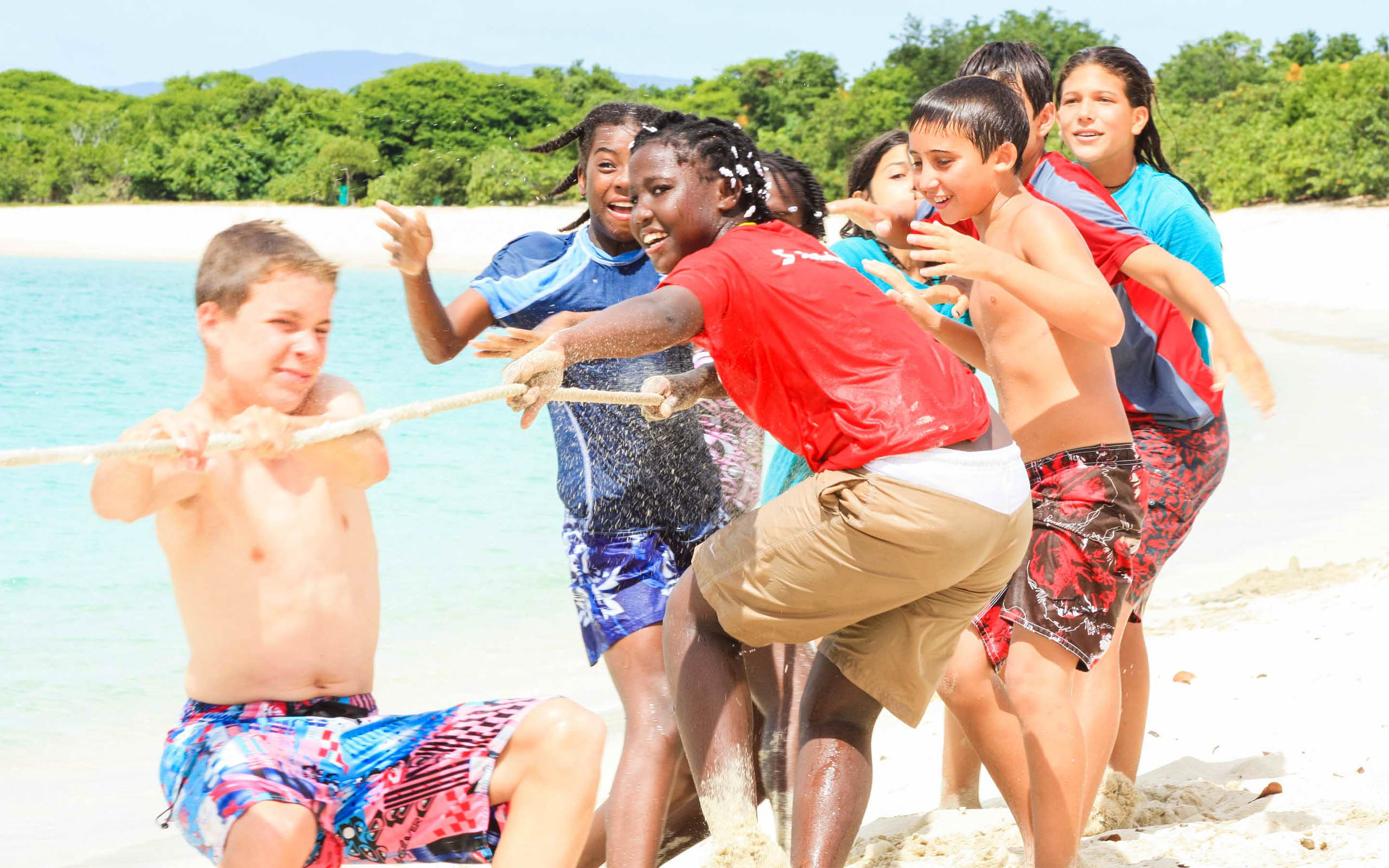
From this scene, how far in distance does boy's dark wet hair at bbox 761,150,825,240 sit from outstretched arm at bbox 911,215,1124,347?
2.23ft

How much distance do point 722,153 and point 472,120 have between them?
49.8m

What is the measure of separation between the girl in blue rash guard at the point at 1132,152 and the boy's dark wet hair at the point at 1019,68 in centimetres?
16

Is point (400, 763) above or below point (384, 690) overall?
above

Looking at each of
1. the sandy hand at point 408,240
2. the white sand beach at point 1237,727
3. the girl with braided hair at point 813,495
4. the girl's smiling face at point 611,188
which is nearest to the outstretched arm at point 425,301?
the sandy hand at point 408,240

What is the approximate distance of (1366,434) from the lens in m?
11.0

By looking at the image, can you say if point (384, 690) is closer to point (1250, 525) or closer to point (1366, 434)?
point (1250, 525)

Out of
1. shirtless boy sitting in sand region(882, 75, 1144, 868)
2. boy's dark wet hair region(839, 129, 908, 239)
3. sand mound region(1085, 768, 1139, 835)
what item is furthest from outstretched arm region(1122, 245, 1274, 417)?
sand mound region(1085, 768, 1139, 835)

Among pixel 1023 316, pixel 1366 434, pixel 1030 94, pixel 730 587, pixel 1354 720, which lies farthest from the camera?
pixel 1366 434

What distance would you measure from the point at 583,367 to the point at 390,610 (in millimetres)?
4965

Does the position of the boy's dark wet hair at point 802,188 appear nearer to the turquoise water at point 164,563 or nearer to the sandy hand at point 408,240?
the sandy hand at point 408,240

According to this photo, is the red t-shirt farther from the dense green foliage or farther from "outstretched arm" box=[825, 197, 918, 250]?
the dense green foliage

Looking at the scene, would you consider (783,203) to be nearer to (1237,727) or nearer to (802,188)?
(802,188)

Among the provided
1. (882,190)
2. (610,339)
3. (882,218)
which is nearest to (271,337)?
(610,339)

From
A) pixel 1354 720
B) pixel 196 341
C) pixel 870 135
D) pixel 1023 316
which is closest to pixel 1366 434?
pixel 1354 720
